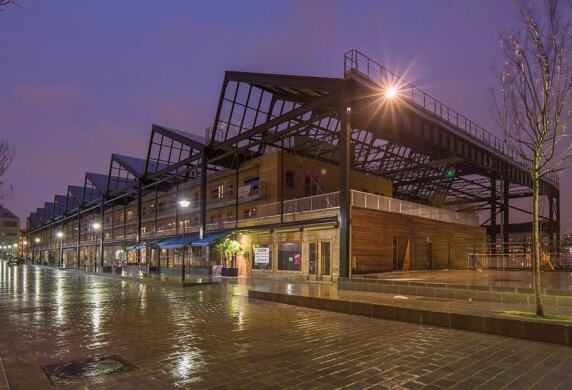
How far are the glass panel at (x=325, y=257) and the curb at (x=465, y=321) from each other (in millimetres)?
10704

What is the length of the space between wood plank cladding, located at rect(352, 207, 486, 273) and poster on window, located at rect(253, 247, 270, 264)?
7853 mm

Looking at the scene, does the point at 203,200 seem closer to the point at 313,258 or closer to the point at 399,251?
the point at 313,258

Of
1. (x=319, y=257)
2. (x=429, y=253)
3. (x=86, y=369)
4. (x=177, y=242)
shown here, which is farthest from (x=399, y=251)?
(x=86, y=369)

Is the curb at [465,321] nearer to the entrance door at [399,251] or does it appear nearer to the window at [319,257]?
the window at [319,257]

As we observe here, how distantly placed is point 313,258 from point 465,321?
15746mm

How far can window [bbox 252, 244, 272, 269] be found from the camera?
2836cm

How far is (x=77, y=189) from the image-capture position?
77.4 metres

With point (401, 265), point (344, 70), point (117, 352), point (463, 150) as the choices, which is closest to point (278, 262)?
point (401, 265)

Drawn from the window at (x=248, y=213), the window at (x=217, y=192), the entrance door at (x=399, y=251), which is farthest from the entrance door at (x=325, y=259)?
the window at (x=217, y=192)

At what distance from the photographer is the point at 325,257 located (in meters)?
24.0

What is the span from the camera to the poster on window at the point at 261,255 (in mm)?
28514

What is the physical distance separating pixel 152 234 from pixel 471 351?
4559cm

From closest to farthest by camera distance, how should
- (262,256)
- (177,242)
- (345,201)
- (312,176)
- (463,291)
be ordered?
(463,291) < (345,201) < (262,256) < (312,176) < (177,242)

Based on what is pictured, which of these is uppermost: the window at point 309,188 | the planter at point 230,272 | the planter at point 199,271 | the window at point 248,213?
the window at point 309,188
